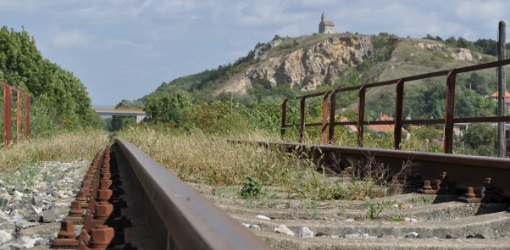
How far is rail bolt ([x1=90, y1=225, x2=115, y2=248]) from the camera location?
2004mm

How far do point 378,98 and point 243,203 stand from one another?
4985 inches

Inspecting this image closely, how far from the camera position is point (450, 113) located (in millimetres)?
6531

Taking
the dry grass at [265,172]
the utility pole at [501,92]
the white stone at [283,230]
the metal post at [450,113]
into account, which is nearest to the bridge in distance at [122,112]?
the utility pole at [501,92]

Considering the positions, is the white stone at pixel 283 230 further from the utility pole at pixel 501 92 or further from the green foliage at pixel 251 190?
the utility pole at pixel 501 92

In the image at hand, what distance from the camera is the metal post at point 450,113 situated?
21.1ft

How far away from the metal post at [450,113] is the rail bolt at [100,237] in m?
5.17

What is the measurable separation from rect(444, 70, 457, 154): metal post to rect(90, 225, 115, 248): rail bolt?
517cm

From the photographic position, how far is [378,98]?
12781 cm

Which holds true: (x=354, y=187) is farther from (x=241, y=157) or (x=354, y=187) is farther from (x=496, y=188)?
(x=241, y=157)

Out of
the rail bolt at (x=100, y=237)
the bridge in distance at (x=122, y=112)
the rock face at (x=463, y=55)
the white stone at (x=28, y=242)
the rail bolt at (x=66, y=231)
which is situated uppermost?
the rock face at (x=463, y=55)

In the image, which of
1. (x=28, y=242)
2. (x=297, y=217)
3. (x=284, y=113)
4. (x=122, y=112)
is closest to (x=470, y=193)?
(x=297, y=217)

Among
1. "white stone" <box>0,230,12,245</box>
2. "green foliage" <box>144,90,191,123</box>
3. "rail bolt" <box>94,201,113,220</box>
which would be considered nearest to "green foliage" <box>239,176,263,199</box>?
"white stone" <box>0,230,12,245</box>

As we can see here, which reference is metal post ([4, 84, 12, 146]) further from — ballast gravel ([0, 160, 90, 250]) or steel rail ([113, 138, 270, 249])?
steel rail ([113, 138, 270, 249])

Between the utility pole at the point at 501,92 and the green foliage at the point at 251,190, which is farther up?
the utility pole at the point at 501,92
